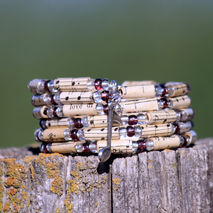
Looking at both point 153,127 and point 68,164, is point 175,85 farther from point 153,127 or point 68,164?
point 68,164

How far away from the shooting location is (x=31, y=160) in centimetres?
330

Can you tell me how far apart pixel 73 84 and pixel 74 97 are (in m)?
0.11

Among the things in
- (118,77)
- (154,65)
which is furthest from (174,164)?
(154,65)

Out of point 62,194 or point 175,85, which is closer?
point 62,194

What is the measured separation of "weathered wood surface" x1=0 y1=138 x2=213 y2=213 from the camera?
10.5 ft

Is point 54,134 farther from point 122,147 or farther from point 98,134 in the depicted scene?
point 122,147

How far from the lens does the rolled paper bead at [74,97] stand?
3.48m

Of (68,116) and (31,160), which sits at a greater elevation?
(68,116)

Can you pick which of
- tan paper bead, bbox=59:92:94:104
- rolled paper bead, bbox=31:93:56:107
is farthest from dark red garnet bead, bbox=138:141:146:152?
rolled paper bead, bbox=31:93:56:107

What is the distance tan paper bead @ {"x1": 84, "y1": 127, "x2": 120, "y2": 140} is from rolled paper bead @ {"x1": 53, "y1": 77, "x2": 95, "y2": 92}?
14.2 inches

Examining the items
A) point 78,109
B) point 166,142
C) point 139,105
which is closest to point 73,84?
point 78,109

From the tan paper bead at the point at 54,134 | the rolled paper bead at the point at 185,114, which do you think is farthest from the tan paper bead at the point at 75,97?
the rolled paper bead at the point at 185,114

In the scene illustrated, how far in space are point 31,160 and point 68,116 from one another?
1.65ft

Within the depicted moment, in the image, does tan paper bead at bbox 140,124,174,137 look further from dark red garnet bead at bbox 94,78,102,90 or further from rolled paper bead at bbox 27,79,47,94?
rolled paper bead at bbox 27,79,47,94
